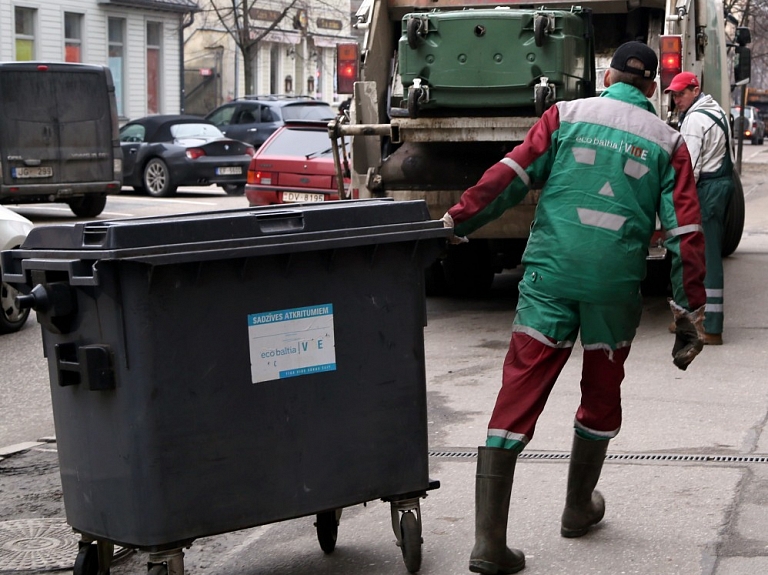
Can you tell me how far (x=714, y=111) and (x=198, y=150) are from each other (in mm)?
14714

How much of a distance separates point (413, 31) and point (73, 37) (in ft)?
99.8

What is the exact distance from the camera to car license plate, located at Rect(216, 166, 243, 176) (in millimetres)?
22422

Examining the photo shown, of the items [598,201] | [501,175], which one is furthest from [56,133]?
[598,201]

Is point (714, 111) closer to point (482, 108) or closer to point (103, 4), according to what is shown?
point (482, 108)

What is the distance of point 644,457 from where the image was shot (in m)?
5.84

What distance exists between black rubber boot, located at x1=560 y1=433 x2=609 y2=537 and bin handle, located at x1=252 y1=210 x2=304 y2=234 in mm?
1308

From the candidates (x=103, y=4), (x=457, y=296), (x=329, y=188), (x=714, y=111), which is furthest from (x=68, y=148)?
(x=103, y=4)

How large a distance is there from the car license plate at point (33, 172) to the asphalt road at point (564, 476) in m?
8.69

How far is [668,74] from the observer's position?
943 centimetres

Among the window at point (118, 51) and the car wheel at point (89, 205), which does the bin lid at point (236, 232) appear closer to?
the car wheel at point (89, 205)

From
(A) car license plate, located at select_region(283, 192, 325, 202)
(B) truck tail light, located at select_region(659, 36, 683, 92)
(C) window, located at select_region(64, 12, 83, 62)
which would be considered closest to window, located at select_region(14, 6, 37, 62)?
(C) window, located at select_region(64, 12, 83, 62)

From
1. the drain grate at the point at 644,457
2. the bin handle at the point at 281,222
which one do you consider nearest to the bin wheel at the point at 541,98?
the drain grate at the point at 644,457

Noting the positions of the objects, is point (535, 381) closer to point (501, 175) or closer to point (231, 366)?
point (501, 175)

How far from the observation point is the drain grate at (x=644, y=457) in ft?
18.8
